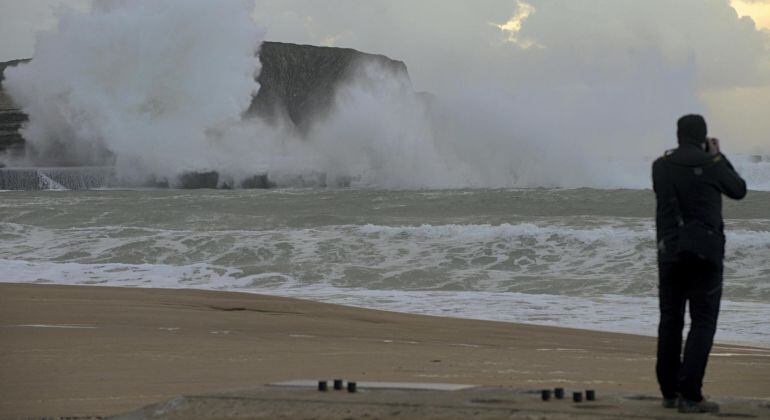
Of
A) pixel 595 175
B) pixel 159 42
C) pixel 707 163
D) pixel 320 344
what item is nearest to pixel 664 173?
pixel 707 163

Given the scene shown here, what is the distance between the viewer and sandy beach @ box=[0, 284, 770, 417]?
18.3ft

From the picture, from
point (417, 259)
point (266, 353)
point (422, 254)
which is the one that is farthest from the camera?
point (422, 254)

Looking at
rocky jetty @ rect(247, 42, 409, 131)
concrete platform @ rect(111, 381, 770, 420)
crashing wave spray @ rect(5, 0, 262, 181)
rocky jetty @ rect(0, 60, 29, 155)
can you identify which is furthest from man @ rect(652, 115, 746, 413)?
rocky jetty @ rect(247, 42, 409, 131)

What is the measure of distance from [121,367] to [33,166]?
6522cm

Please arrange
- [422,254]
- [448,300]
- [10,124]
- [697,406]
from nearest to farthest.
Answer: [697,406], [448,300], [422,254], [10,124]

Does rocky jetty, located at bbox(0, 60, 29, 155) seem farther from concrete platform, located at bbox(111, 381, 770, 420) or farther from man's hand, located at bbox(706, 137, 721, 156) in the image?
man's hand, located at bbox(706, 137, 721, 156)

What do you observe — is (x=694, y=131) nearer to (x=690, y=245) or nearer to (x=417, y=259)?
(x=690, y=245)

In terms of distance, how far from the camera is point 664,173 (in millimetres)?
4215

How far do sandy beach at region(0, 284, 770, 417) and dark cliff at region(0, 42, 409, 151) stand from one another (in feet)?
367

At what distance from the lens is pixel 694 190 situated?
163 inches

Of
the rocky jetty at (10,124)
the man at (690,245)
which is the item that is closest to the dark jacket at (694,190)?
the man at (690,245)

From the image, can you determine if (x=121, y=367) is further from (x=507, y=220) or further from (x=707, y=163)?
(x=507, y=220)

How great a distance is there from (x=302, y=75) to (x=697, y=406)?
445ft

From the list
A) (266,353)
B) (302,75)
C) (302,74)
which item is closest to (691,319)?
(266,353)
